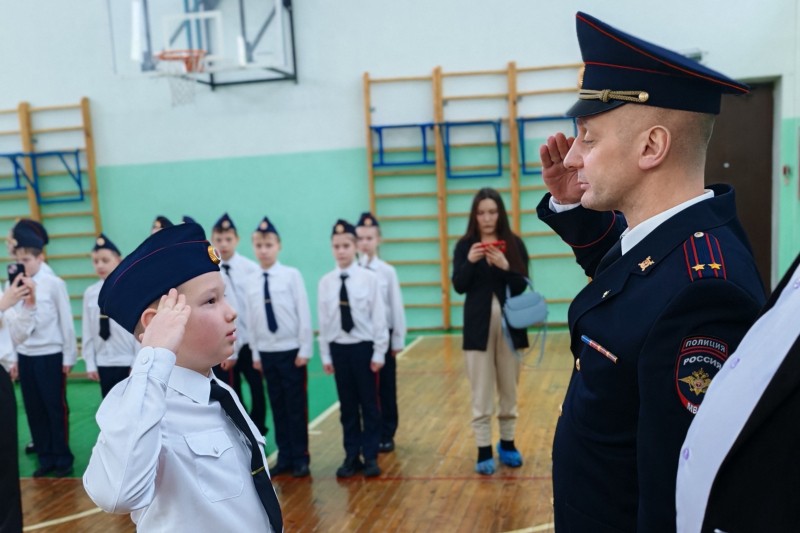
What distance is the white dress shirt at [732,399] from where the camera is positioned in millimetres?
832

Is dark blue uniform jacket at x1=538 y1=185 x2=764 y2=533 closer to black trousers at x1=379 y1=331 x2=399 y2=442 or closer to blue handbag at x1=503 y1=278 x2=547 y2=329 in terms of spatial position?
blue handbag at x1=503 y1=278 x2=547 y2=329

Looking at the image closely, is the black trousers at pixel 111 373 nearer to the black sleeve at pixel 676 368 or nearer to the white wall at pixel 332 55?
the black sleeve at pixel 676 368

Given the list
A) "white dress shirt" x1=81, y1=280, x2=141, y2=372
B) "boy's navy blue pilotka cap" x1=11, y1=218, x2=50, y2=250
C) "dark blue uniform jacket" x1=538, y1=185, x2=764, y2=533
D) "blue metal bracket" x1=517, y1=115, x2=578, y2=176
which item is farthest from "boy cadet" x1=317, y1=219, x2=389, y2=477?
"blue metal bracket" x1=517, y1=115, x2=578, y2=176

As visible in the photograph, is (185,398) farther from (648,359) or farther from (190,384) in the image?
(648,359)

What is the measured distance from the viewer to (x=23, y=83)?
9.78 metres

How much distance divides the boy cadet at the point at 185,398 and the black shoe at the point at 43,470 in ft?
12.6

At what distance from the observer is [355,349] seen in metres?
4.56

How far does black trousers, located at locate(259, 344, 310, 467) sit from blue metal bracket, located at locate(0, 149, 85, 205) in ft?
21.1

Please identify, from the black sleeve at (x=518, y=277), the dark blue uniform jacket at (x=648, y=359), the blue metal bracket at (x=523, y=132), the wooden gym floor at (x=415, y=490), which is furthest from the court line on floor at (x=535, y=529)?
the blue metal bracket at (x=523, y=132)

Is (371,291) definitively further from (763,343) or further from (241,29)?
(241,29)

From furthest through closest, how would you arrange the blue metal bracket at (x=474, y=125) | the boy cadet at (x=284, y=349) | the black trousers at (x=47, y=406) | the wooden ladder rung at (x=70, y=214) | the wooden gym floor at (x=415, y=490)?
1. the wooden ladder rung at (x=70, y=214)
2. the blue metal bracket at (x=474, y=125)
3. the black trousers at (x=47, y=406)
4. the boy cadet at (x=284, y=349)
5. the wooden gym floor at (x=415, y=490)

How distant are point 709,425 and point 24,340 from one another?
197 inches

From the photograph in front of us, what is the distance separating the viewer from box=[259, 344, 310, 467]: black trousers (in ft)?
14.8

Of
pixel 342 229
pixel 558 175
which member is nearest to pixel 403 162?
pixel 342 229
